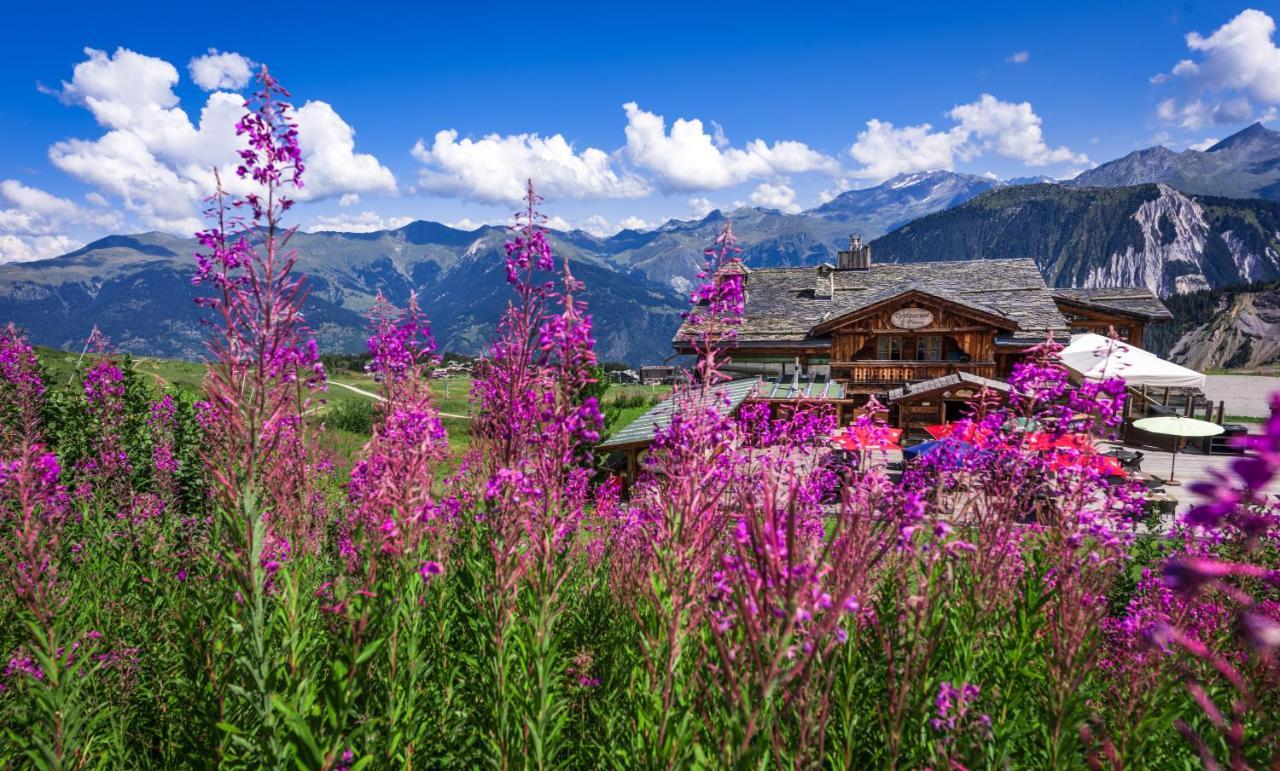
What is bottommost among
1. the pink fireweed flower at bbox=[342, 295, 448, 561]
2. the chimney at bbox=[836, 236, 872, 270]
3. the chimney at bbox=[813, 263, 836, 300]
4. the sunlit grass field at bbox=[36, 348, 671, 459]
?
the sunlit grass field at bbox=[36, 348, 671, 459]

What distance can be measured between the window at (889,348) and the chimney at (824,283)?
21.7 feet

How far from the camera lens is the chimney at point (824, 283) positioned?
35.2 m

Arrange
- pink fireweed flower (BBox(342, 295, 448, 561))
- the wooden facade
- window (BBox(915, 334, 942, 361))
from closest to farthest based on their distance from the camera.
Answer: pink fireweed flower (BBox(342, 295, 448, 561)) < the wooden facade < window (BBox(915, 334, 942, 361))

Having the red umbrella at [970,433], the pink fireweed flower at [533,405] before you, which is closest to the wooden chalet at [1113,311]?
the red umbrella at [970,433]

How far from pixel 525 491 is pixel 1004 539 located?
2.99 meters

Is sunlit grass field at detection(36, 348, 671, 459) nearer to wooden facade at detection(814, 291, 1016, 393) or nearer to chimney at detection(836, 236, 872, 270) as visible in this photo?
wooden facade at detection(814, 291, 1016, 393)

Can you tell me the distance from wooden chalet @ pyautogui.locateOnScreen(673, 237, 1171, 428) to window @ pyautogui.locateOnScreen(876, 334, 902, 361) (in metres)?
0.04

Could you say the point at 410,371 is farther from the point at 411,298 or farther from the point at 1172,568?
the point at 1172,568

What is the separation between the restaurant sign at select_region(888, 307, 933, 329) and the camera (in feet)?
91.7

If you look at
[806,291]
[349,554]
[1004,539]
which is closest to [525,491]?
[349,554]

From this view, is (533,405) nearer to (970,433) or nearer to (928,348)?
(970,433)

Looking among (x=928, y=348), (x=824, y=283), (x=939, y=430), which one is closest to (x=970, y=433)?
(x=939, y=430)

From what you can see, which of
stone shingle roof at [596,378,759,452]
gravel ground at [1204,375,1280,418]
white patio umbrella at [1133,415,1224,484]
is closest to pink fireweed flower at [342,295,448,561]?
stone shingle roof at [596,378,759,452]

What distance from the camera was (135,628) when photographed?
552 centimetres
